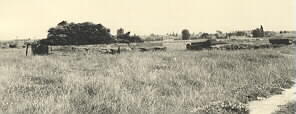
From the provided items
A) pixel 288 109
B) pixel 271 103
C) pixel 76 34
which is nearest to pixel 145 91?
pixel 271 103

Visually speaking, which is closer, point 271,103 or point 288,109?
point 288,109

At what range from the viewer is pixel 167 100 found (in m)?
9.70

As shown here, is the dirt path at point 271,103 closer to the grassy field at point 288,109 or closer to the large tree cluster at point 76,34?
the grassy field at point 288,109

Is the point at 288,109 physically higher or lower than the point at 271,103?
higher

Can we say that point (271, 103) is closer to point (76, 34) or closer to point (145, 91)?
point (145, 91)

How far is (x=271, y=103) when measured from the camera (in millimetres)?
10445

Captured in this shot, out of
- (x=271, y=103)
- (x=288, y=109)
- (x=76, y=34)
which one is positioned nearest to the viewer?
(x=288, y=109)

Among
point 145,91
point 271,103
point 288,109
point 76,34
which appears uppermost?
point 76,34

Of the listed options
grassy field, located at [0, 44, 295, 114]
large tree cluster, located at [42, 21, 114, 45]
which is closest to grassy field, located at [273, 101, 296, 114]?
grassy field, located at [0, 44, 295, 114]

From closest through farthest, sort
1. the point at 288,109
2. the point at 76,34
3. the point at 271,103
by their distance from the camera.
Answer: the point at 288,109, the point at 271,103, the point at 76,34

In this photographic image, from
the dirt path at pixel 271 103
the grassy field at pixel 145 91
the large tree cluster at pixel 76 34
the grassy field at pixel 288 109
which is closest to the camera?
the grassy field at pixel 145 91

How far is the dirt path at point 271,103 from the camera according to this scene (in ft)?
31.0

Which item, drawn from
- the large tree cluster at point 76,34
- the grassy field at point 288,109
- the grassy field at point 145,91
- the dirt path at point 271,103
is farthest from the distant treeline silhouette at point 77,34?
the grassy field at point 288,109

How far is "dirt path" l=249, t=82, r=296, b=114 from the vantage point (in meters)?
9.44
